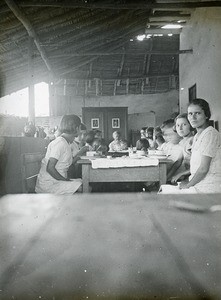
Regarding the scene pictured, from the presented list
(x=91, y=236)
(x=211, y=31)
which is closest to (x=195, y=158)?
(x=91, y=236)

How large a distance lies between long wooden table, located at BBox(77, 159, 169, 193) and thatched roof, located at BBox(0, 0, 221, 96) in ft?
7.81

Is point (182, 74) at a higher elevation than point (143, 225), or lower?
higher

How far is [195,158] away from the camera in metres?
2.35

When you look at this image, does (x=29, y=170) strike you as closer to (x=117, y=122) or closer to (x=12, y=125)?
(x=12, y=125)

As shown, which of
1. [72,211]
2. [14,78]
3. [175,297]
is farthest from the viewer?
[14,78]

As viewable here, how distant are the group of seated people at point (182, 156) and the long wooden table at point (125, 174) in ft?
0.36

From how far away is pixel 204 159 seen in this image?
2.22 metres

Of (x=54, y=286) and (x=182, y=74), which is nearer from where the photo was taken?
(x=54, y=286)

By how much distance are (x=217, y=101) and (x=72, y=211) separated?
4.75 meters

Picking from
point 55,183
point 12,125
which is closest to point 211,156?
point 55,183

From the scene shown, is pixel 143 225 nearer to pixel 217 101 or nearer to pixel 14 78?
pixel 217 101

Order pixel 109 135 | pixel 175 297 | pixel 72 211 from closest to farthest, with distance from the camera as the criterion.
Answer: pixel 175 297, pixel 72 211, pixel 109 135

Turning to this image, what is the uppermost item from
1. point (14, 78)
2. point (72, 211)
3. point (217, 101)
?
point (14, 78)

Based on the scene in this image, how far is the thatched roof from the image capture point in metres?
4.56
